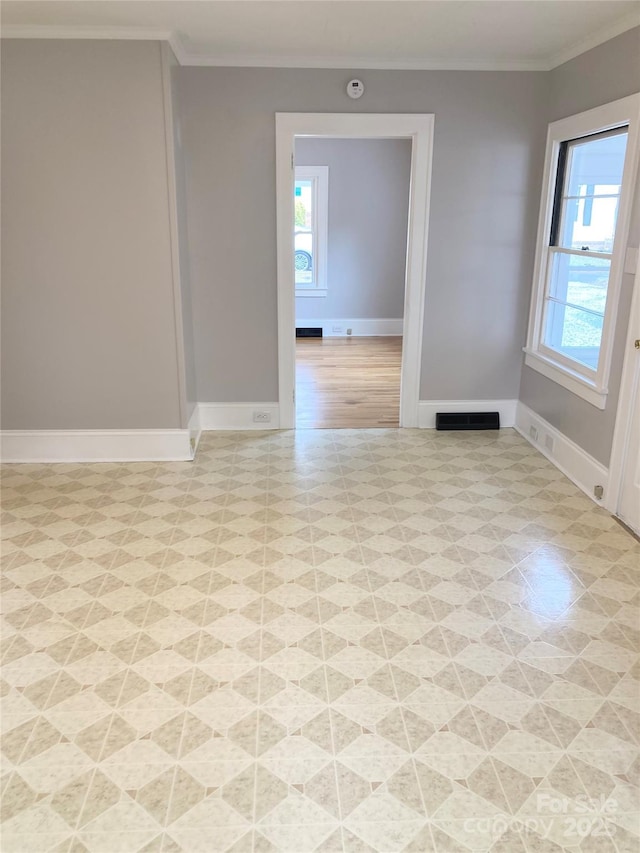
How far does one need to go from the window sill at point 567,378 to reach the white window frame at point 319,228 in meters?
4.22

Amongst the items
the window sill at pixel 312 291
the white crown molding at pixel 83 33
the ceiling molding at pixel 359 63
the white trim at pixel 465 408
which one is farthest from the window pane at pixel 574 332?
the window sill at pixel 312 291

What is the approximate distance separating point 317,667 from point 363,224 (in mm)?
6926

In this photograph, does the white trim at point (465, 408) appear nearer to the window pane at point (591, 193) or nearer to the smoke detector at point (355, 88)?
the window pane at point (591, 193)

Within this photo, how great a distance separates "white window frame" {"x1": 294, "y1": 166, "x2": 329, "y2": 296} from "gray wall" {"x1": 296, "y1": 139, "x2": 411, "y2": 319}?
59 millimetres

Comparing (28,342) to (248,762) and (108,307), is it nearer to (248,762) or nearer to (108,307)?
(108,307)

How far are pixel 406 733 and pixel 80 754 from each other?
1022 millimetres

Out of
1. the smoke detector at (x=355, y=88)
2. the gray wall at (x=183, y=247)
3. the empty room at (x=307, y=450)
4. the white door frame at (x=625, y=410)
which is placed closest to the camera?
the empty room at (x=307, y=450)

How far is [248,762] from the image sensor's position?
2.04 meters

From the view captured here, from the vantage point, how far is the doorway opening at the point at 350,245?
823 cm

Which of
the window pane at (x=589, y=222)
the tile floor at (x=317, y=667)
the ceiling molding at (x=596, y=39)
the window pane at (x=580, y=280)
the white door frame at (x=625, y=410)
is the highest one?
the ceiling molding at (x=596, y=39)

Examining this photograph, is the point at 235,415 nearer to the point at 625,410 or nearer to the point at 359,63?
the point at 359,63

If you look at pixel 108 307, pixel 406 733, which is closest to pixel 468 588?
pixel 406 733

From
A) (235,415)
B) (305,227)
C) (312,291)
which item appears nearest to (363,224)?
(305,227)

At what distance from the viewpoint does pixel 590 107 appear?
384cm
